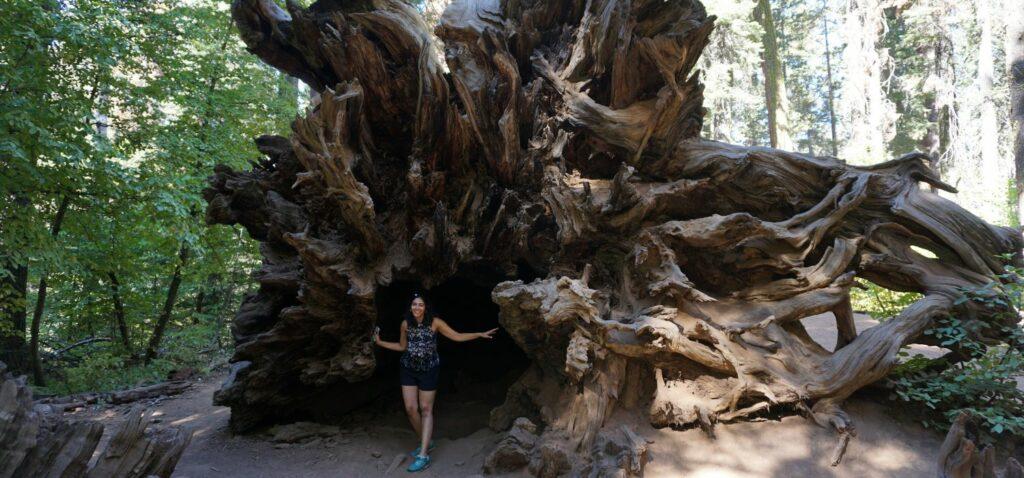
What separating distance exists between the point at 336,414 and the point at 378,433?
0.72m

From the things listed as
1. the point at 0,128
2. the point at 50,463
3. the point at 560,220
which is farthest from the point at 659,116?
the point at 0,128

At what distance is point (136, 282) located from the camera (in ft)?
32.8

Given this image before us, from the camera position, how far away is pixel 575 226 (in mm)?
5336

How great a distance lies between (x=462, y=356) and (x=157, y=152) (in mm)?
6151

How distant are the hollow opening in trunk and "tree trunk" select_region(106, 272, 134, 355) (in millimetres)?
6332

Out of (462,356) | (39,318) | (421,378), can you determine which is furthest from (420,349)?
(39,318)

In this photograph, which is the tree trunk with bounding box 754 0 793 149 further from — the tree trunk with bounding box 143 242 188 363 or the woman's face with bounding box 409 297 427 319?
the tree trunk with bounding box 143 242 188 363

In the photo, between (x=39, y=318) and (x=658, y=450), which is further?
(x=39, y=318)

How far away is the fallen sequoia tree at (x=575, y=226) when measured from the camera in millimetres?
4656

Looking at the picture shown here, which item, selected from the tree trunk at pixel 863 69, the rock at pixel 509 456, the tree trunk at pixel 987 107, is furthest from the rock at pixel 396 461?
the tree trunk at pixel 987 107

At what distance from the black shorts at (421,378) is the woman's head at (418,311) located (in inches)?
19.9

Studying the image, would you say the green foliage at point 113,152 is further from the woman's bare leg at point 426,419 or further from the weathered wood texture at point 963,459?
the weathered wood texture at point 963,459

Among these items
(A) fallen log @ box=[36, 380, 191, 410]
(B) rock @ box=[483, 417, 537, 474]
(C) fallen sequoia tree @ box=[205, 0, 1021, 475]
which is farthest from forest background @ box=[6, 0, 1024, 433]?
(B) rock @ box=[483, 417, 537, 474]

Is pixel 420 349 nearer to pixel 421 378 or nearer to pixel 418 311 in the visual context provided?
pixel 421 378
